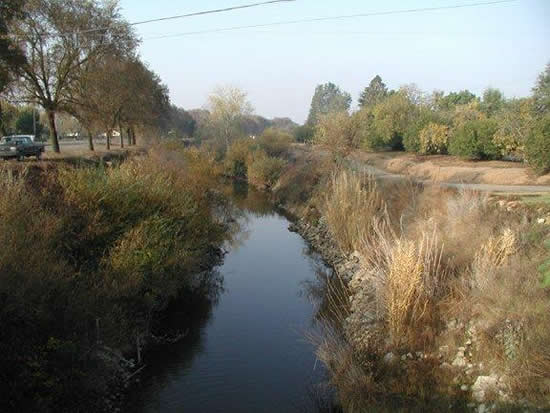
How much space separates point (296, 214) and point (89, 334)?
20453 mm

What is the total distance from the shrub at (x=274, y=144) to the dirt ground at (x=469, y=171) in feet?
39.0

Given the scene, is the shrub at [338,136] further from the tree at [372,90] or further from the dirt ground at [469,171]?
the tree at [372,90]

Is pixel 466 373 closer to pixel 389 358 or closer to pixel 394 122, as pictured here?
pixel 389 358

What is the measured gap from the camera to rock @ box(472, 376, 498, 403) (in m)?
7.02

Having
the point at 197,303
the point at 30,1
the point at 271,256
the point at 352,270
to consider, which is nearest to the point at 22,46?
the point at 30,1

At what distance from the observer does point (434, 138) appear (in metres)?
36.4

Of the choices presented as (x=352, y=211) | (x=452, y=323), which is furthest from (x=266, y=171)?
(x=452, y=323)

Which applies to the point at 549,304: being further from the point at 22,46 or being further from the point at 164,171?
the point at 22,46

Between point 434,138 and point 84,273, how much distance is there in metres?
30.9

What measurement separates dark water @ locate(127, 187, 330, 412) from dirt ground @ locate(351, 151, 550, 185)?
878 centimetres

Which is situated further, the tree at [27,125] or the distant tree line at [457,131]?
the tree at [27,125]

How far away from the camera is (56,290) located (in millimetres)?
8703

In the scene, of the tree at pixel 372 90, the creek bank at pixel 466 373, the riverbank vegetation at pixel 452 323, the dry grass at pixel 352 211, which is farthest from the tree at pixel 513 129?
the tree at pixel 372 90

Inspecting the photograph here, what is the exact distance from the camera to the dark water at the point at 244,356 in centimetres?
894
